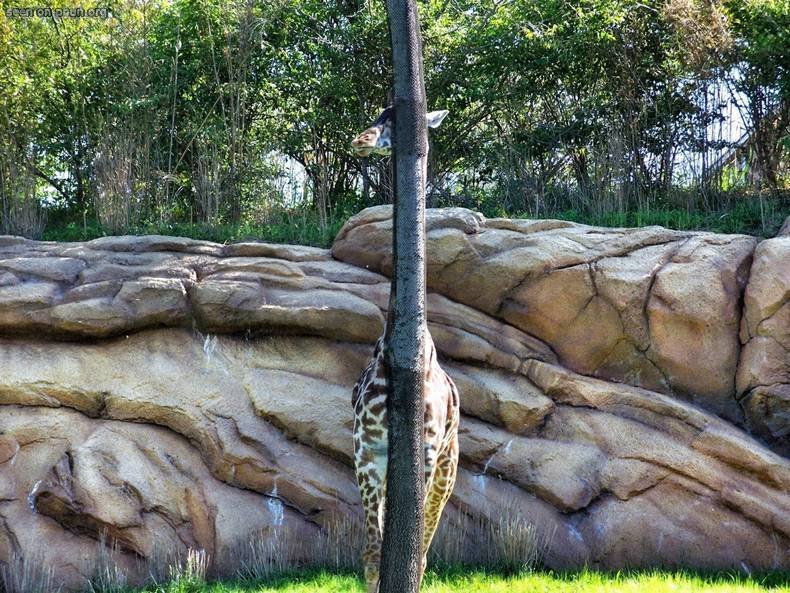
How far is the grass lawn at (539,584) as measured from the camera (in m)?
6.95

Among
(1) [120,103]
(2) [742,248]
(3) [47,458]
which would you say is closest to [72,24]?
(1) [120,103]

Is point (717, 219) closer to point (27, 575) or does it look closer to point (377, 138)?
point (377, 138)

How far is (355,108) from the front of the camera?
12.7 metres

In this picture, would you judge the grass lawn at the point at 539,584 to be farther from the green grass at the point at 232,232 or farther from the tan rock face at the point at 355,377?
the green grass at the point at 232,232

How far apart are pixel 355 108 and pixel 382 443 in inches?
280

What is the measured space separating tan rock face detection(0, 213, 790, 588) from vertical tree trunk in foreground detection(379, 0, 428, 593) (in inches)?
114

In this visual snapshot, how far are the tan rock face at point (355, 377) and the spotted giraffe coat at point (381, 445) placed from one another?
4.63 feet

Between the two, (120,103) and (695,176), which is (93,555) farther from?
(695,176)

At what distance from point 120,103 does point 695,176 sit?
704cm

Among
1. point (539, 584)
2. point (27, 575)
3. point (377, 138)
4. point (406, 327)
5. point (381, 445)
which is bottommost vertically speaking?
point (539, 584)

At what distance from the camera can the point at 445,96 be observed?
1274 centimetres

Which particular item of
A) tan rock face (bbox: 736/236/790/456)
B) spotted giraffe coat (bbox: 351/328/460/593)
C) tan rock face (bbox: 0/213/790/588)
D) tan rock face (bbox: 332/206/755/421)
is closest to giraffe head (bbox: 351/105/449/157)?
spotted giraffe coat (bbox: 351/328/460/593)

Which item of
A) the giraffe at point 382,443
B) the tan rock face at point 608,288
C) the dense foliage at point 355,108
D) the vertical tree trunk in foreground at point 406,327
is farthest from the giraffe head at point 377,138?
the dense foliage at point 355,108

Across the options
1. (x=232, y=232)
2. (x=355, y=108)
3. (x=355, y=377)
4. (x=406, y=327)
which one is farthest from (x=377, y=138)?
(x=355, y=108)
